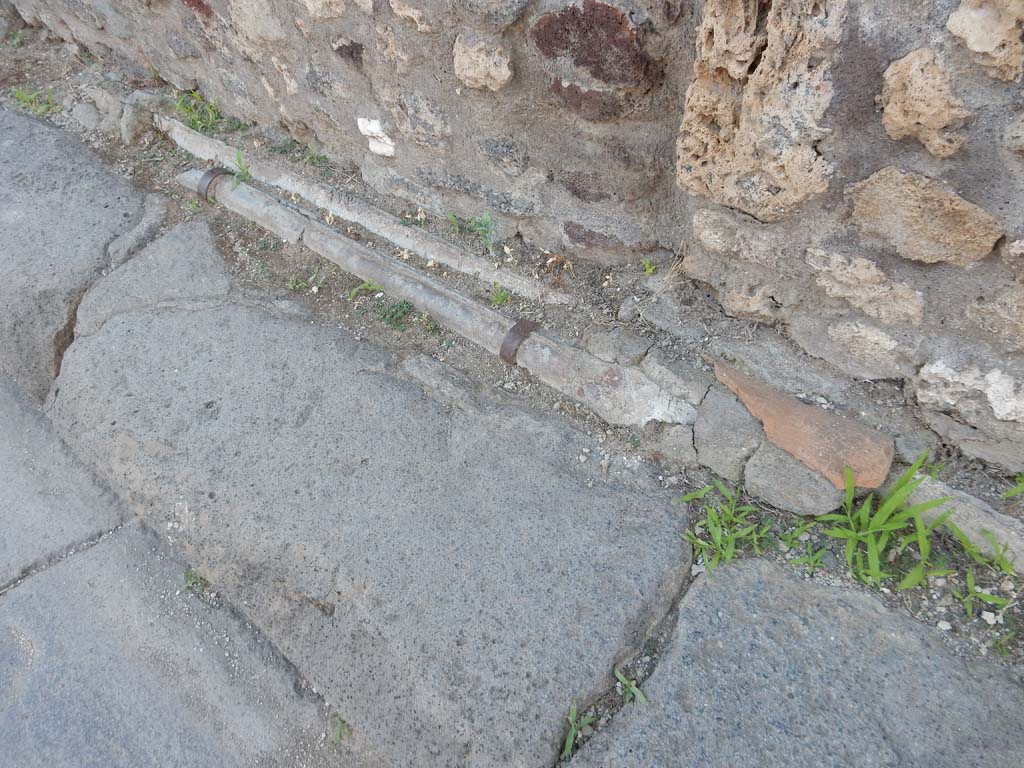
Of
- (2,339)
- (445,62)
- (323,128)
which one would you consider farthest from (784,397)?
(2,339)

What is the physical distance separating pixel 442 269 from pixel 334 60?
28.7 inches

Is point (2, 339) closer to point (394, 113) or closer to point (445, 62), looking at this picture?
point (394, 113)

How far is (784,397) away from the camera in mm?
1560

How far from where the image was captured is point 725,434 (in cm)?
157

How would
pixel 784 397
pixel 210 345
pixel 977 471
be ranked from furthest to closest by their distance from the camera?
pixel 210 345
pixel 784 397
pixel 977 471

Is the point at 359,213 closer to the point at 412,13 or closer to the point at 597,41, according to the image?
the point at 412,13

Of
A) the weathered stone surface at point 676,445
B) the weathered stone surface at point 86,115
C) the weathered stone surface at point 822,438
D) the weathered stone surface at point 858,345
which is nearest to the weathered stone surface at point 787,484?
the weathered stone surface at point 822,438

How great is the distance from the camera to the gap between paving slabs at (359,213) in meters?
1.97

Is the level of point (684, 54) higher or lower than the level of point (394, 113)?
higher

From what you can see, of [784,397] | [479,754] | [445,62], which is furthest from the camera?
[445,62]

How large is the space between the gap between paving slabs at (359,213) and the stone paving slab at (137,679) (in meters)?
1.13

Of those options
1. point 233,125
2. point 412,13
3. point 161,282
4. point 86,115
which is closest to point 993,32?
point 412,13

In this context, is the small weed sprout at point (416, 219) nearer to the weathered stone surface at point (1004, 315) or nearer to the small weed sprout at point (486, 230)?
the small weed sprout at point (486, 230)

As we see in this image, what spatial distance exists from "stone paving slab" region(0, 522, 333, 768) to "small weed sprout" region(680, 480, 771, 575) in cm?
93
